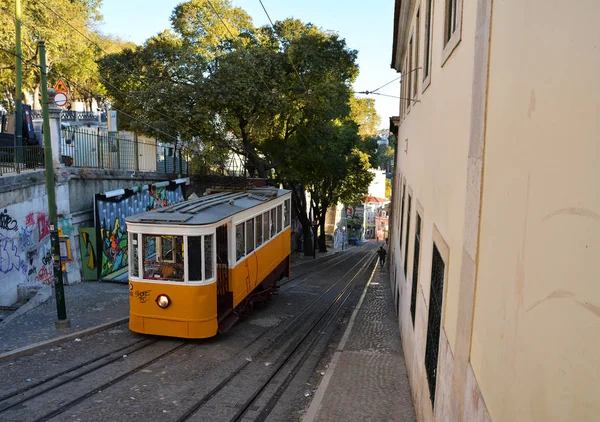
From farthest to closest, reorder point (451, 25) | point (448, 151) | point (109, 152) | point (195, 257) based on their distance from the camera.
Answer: point (109, 152) → point (195, 257) → point (451, 25) → point (448, 151)

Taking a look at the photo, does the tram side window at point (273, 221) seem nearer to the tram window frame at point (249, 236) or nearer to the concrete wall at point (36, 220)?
the tram window frame at point (249, 236)

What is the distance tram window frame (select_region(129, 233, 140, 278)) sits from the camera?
9.50 meters

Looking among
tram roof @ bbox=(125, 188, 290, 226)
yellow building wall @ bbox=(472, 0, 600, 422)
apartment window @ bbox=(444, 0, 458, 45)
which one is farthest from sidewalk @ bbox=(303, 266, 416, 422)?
apartment window @ bbox=(444, 0, 458, 45)

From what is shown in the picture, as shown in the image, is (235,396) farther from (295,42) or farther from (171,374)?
(295,42)

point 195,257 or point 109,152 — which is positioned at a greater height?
point 109,152

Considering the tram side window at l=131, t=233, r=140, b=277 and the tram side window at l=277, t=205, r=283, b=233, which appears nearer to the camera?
the tram side window at l=131, t=233, r=140, b=277

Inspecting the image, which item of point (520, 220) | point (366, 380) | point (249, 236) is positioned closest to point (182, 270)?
point (249, 236)

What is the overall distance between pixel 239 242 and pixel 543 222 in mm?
8727

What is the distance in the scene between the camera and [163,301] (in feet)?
30.9

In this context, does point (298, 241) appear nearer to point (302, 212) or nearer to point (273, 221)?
point (302, 212)

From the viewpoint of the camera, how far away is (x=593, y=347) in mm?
1811

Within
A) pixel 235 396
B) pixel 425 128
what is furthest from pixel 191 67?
pixel 235 396

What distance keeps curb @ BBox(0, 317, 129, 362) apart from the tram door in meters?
2.22

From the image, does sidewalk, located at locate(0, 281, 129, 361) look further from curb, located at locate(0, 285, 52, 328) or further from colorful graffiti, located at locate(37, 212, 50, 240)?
colorful graffiti, located at locate(37, 212, 50, 240)
